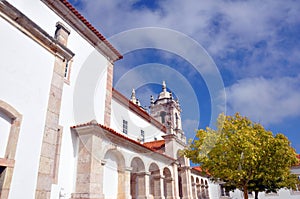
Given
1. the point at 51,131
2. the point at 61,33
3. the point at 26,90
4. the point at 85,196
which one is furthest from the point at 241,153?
the point at 26,90

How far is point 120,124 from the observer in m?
→ 15.5

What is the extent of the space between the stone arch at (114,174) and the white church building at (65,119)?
0.04 metres

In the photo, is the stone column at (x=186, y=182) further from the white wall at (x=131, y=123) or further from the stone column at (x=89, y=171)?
the stone column at (x=89, y=171)

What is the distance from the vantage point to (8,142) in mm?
4578

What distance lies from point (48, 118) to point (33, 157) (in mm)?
993

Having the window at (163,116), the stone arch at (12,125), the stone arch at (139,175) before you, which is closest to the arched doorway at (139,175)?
the stone arch at (139,175)

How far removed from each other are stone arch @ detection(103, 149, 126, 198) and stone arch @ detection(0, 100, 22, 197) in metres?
5.07

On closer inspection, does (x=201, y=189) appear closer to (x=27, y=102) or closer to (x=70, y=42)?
(x=70, y=42)

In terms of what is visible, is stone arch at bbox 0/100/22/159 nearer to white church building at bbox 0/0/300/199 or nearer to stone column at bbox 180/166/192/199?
white church building at bbox 0/0/300/199

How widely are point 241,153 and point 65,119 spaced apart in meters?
9.79

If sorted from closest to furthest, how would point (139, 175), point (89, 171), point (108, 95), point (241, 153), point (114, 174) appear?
point (89, 171), point (114, 174), point (139, 175), point (108, 95), point (241, 153)

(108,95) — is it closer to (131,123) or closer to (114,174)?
(114,174)

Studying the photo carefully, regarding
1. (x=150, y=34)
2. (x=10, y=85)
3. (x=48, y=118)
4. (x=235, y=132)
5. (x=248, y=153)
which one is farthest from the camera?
(x=235, y=132)

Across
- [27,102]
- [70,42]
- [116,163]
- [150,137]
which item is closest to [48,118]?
[27,102]
